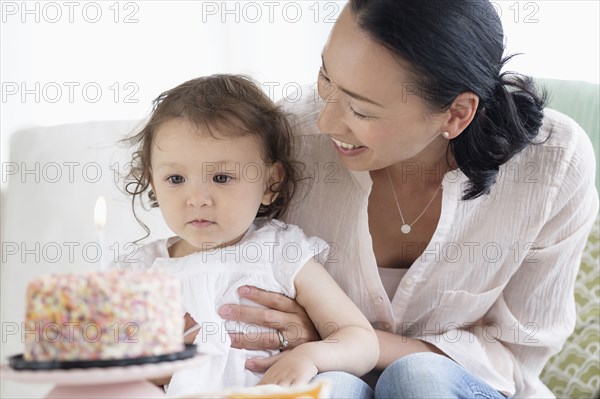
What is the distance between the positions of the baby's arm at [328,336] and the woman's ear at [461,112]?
1.18 ft

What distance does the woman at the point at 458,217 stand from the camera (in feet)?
4.88

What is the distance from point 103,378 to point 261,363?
1.97 feet

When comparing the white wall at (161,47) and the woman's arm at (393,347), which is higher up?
the white wall at (161,47)

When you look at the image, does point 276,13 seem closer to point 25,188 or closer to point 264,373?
point 25,188

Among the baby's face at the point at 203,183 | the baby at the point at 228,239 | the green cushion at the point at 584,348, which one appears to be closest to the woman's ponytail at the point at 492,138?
the baby at the point at 228,239

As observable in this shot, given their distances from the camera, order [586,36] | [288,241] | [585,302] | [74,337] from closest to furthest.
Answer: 1. [74,337]
2. [288,241]
3. [585,302]
4. [586,36]

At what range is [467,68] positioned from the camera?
4.74 ft

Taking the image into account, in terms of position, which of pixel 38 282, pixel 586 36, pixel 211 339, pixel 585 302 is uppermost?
pixel 586 36

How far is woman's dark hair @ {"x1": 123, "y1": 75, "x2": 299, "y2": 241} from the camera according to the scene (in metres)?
1.49

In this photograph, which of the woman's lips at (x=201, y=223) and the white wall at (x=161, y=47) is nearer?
the woman's lips at (x=201, y=223)

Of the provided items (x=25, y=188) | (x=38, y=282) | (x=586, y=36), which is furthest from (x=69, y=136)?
(x=586, y=36)

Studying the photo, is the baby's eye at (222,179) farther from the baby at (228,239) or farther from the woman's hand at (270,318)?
the woman's hand at (270,318)

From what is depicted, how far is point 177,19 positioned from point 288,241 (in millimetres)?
1374

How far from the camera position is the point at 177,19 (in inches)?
106
